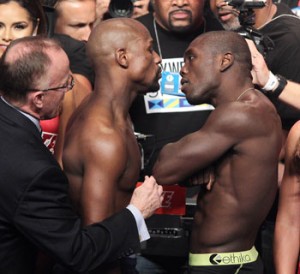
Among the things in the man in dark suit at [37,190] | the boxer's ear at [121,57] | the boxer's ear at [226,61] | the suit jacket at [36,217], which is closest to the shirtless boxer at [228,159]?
the boxer's ear at [226,61]

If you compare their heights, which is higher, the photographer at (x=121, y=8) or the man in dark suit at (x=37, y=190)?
the man in dark suit at (x=37, y=190)

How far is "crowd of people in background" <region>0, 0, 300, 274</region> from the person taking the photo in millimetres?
2842

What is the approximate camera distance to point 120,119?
3.36 metres

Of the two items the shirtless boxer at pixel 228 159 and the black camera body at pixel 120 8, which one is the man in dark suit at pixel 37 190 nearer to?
the shirtless boxer at pixel 228 159

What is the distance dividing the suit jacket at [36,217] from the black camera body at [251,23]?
5.18ft

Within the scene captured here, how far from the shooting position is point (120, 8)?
5109 millimetres

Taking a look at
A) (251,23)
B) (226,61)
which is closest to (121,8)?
(251,23)

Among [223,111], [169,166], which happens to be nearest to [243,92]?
[223,111]

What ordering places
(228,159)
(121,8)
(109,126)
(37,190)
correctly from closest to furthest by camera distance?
1. (37,190)
2. (109,126)
3. (228,159)
4. (121,8)

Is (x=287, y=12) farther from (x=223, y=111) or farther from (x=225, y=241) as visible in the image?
(x=225, y=241)

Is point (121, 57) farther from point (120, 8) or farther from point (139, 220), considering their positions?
point (120, 8)

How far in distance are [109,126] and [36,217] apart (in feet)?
2.06

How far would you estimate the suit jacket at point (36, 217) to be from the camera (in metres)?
2.75

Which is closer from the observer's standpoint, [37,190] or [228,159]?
[37,190]
